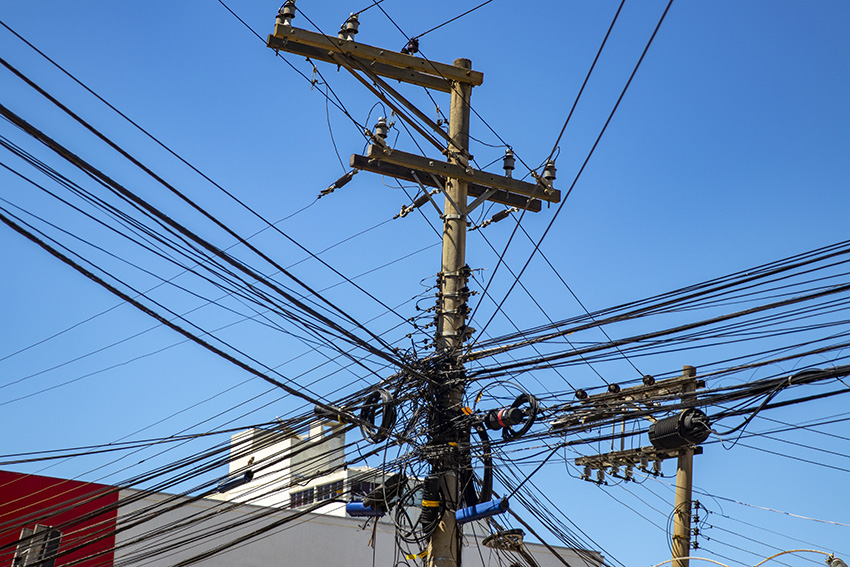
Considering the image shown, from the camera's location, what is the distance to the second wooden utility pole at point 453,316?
11.0 meters

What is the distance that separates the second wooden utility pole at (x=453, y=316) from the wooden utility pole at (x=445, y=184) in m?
0.01

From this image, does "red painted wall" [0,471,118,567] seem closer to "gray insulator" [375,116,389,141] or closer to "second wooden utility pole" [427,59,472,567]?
"second wooden utility pole" [427,59,472,567]

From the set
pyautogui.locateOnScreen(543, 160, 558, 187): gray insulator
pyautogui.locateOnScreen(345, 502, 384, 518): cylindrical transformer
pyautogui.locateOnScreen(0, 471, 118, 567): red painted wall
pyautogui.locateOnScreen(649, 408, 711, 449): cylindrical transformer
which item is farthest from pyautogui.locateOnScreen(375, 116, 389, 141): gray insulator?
pyautogui.locateOnScreen(0, 471, 118, 567): red painted wall

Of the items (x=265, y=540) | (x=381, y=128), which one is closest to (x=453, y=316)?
(x=381, y=128)

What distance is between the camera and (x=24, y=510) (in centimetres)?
1630

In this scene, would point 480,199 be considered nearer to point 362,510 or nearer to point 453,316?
point 453,316

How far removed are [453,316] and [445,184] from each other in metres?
1.97

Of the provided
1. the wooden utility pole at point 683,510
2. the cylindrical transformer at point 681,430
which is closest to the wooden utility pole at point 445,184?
the cylindrical transformer at point 681,430

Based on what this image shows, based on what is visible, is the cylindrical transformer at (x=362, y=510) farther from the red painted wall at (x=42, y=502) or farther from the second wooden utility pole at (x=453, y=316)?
the red painted wall at (x=42, y=502)

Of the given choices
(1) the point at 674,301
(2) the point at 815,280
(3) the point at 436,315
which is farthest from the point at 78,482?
(2) the point at 815,280

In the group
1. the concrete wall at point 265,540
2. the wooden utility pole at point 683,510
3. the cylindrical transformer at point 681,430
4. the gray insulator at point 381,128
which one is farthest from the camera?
the concrete wall at point 265,540

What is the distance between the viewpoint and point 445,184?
1277cm

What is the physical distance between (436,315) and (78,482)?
29.0 ft

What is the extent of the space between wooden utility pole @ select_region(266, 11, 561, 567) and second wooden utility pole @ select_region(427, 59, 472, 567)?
0.01 m
